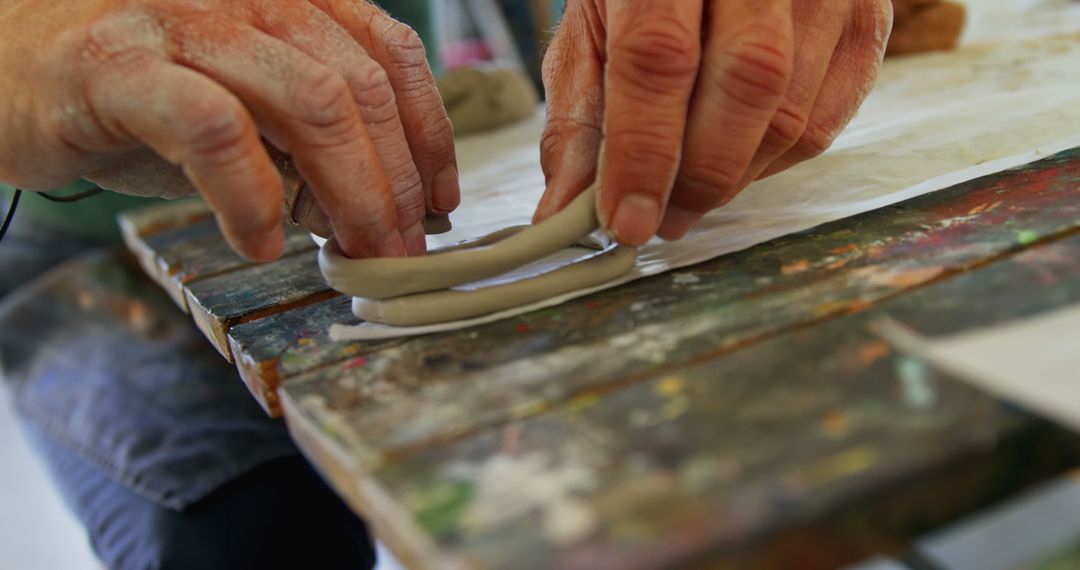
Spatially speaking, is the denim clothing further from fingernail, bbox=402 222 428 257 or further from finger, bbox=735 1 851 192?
finger, bbox=735 1 851 192

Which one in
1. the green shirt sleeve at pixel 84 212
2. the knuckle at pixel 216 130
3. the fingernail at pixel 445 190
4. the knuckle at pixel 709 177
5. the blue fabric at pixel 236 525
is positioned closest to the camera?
the knuckle at pixel 216 130

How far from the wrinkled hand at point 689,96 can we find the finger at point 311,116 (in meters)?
0.14

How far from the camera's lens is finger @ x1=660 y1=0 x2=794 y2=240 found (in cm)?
64

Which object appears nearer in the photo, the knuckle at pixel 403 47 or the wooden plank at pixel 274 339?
the wooden plank at pixel 274 339

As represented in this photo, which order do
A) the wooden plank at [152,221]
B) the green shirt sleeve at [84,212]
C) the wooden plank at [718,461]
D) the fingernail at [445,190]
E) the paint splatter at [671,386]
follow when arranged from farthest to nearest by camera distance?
1. the green shirt sleeve at [84,212]
2. the wooden plank at [152,221]
3. the fingernail at [445,190]
4. the paint splatter at [671,386]
5. the wooden plank at [718,461]

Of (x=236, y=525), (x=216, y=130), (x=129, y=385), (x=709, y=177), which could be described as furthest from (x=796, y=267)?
(x=129, y=385)

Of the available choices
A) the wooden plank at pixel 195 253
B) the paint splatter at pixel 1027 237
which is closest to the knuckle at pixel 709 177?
the paint splatter at pixel 1027 237

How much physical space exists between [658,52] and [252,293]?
0.42 meters

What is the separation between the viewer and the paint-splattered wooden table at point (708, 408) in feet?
1.19

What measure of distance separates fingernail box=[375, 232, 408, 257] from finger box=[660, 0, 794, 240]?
238 mm

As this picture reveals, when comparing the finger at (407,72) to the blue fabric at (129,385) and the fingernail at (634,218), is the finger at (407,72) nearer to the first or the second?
the fingernail at (634,218)

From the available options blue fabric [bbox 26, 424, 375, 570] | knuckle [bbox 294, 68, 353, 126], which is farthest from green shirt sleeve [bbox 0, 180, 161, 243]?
knuckle [bbox 294, 68, 353, 126]

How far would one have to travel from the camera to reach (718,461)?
39cm

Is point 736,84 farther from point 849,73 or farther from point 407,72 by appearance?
point 407,72
